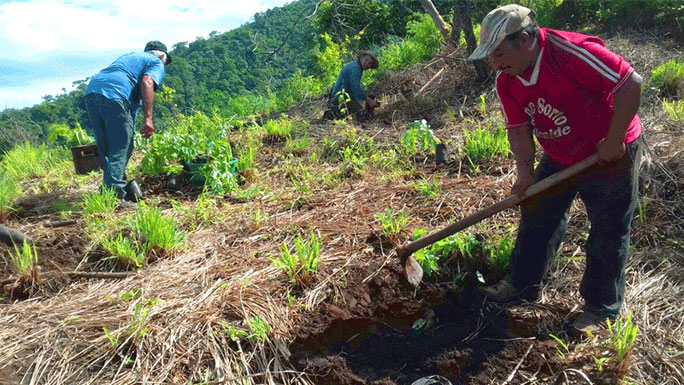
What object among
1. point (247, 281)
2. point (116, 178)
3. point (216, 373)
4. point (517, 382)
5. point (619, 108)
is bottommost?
point (517, 382)

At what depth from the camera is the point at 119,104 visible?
4594 mm

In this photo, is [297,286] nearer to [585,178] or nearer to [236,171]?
[585,178]

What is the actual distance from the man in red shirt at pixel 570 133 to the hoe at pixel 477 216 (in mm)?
81

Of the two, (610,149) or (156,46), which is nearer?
(610,149)

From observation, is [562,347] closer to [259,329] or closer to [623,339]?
[623,339]

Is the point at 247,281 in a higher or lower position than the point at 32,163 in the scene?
lower

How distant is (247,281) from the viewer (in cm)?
281

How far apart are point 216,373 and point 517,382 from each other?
1397 mm

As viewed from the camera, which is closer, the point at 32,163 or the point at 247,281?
the point at 247,281

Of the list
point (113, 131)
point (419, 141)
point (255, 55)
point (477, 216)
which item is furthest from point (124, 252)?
point (255, 55)

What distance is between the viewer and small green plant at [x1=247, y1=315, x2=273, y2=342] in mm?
2441

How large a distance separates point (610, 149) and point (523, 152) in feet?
1.47

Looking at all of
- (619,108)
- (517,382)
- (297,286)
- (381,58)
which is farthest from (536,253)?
(381,58)

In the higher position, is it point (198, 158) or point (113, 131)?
point (113, 131)
